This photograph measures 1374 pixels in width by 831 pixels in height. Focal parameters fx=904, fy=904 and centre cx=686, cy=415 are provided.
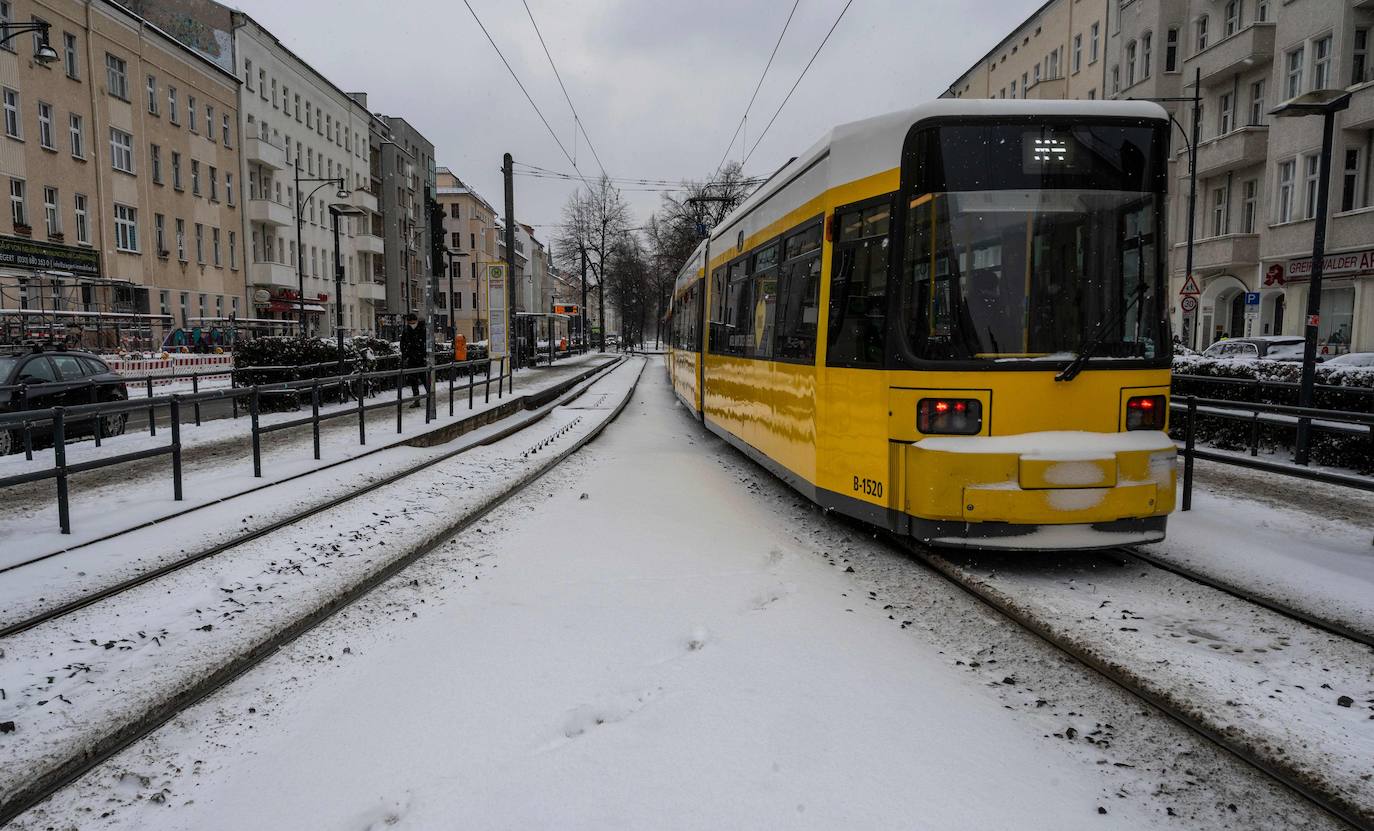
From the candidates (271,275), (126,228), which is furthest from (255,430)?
(271,275)

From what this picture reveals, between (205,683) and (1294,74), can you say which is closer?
(205,683)

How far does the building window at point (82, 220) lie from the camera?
102 ft

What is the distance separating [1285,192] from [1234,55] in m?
5.75

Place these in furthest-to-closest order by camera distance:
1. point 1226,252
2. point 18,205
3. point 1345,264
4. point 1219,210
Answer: point 1219,210 < point 1226,252 < point 18,205 < point 1345,264

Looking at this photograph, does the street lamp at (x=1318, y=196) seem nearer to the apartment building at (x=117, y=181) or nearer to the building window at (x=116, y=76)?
the apartment building at (x=117, y=181)

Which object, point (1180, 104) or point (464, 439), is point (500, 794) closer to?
point (464, 439)

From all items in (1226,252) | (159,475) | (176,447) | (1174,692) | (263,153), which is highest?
(263,153)

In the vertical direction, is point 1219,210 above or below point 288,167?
below

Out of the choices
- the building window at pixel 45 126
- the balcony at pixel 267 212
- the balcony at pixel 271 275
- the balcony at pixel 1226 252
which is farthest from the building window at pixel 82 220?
the balcony at pixel 1226 252

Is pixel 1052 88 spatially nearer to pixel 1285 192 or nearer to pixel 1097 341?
pixel 1285 192

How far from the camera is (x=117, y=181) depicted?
33.3 m

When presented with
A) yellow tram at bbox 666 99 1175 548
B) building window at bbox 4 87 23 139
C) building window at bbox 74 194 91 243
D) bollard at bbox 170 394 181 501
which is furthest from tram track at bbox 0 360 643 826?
building window at bbox 74 194 91 243

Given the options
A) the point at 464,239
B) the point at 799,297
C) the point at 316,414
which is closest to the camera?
the point at 799,297

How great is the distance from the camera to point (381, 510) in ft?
26.4
